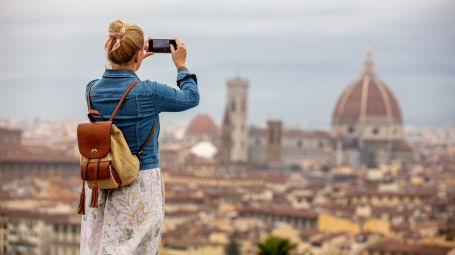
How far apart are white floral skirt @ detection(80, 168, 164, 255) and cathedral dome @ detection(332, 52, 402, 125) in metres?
92.2

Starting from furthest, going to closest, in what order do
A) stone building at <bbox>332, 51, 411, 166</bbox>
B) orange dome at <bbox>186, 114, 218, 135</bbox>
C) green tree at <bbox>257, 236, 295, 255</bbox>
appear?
orange dome at <bbox>186, 114, 218, 135</bbox> → stone building at <bbox>332, 51, 411, 166</bbox> → green tree at <bbox>257, 236, 295, 255</bbox>

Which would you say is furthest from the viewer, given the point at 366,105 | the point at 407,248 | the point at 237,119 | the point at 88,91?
the point at 366,105

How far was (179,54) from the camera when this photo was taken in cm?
335

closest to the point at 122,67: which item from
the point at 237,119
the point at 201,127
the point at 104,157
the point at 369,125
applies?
the point at 104,157

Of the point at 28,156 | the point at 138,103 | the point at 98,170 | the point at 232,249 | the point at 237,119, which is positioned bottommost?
the point at 232,249

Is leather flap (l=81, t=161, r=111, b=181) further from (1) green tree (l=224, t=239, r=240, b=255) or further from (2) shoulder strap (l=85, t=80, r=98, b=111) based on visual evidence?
(1) green tree (l=224, t=239, r=240, b=255)

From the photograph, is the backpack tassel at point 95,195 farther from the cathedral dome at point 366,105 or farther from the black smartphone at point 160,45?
the cathedral dome at point 366,105

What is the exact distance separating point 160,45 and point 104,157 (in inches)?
13.7

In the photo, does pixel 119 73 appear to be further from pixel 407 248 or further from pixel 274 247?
pixel 407 248

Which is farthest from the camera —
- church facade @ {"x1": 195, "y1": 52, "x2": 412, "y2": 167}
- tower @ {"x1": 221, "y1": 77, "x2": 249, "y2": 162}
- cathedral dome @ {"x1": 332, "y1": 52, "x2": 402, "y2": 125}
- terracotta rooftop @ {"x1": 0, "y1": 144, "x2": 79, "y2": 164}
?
cathedral dome @ {"x1": 332, "y1": 52, "x2": 402, "y2": 125}

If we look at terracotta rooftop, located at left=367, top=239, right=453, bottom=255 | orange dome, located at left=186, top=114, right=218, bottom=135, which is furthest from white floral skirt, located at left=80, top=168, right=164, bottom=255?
orange dome, located at left=186, top=114, right=218, bottom=135

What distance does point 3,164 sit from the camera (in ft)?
192

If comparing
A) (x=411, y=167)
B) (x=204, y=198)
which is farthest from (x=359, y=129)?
(x=204, y=198)

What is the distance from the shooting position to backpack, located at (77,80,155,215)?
315 cm
